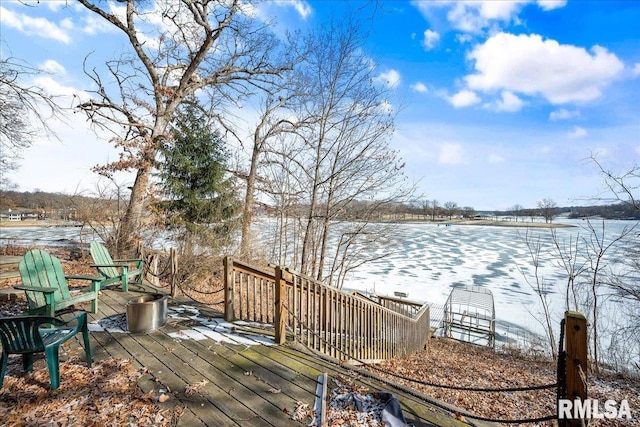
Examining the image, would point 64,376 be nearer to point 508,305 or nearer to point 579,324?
point 579,324

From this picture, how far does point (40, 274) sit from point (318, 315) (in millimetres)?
3944

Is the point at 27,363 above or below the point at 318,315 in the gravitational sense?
above

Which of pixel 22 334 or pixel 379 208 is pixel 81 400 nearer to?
pixel 22 334

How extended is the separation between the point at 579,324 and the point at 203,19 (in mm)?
12026

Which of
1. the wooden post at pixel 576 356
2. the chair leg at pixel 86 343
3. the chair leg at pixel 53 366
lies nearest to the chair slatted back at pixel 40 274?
the chair leg at pixel 86 343

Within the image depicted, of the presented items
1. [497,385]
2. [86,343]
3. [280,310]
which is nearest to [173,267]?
[86,343]

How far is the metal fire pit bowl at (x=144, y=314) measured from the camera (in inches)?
147

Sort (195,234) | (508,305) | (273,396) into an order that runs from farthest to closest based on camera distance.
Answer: (508,305) < (195,234) < (273,396)

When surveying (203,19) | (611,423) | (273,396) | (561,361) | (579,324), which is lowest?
(611,423)

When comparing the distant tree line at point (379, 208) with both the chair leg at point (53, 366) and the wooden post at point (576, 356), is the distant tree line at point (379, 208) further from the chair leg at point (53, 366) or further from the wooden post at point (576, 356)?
the chair leg at point (53, 366)

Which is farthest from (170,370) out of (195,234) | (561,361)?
(195,234)

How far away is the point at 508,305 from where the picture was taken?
50.8 ft

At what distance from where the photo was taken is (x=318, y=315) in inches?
175

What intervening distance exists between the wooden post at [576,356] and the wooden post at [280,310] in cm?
281
